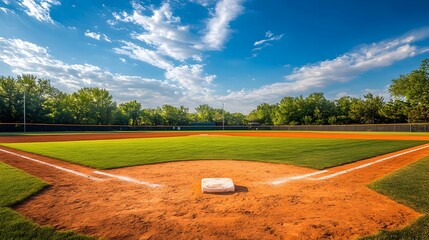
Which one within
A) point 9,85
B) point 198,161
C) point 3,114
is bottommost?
point 198,161

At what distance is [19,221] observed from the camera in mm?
2973

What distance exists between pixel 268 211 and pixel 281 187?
1.50 m

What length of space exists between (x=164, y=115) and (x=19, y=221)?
80.3 meters

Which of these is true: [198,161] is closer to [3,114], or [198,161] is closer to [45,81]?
[3,114]

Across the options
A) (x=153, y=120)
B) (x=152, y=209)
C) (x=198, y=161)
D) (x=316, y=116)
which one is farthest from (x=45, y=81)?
(x=316, y=116)

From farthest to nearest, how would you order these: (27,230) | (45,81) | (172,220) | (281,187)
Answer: (45,81) < (281,187) < (172,220) < (27,230)

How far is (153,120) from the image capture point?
259 ft

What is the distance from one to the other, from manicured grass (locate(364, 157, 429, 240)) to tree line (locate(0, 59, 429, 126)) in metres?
57.4

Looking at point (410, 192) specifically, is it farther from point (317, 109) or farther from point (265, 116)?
point (265, 116)

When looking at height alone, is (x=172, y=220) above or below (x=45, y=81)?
below

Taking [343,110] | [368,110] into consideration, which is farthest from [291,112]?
[368,110]

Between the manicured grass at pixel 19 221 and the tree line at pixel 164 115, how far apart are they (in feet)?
173

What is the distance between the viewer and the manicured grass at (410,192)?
2684 mm

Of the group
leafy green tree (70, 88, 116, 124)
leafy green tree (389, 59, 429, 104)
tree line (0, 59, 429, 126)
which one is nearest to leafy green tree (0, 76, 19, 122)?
tree line (0, 59, 429, 126)
